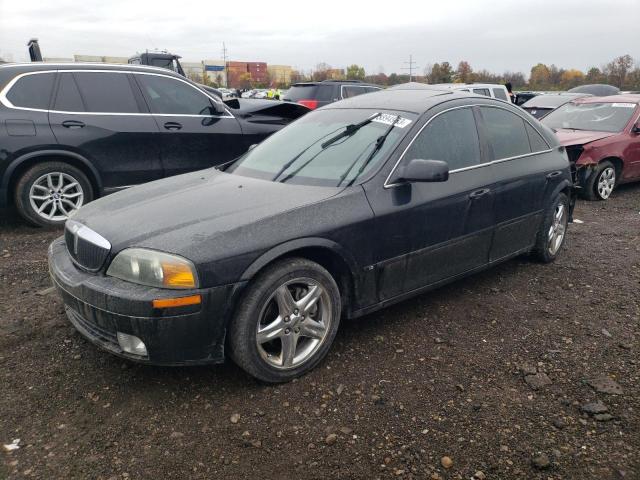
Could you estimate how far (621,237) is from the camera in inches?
232

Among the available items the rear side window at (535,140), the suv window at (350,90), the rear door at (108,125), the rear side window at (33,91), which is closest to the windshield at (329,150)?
the rear side window at (535,140)

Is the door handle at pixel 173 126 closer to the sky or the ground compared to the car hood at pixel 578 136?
closer to the sky

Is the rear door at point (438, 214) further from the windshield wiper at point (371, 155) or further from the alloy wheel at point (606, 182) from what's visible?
the alloy wheel at point (606, 182)

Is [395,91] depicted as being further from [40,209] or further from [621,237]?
[40,209]

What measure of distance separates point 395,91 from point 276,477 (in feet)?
10.6

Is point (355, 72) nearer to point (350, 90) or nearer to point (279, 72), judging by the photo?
point (279, 72)

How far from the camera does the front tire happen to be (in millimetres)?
2760

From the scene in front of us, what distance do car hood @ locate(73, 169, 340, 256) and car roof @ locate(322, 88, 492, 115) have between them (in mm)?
1039

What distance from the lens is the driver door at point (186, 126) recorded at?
6363mm

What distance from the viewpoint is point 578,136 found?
812 cm

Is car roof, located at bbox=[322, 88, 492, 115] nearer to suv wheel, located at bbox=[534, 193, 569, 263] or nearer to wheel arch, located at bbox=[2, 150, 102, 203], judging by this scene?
suv wheel, located at bbox=[534, 193, 569, 263]

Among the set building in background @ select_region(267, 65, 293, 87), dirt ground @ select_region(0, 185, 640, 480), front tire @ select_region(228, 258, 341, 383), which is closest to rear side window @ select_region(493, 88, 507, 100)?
dirt ground @ select_region(0, 185, 640, 480)

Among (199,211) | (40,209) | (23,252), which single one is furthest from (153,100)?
(199,211)

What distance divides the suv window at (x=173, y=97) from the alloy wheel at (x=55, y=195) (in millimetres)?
1346
